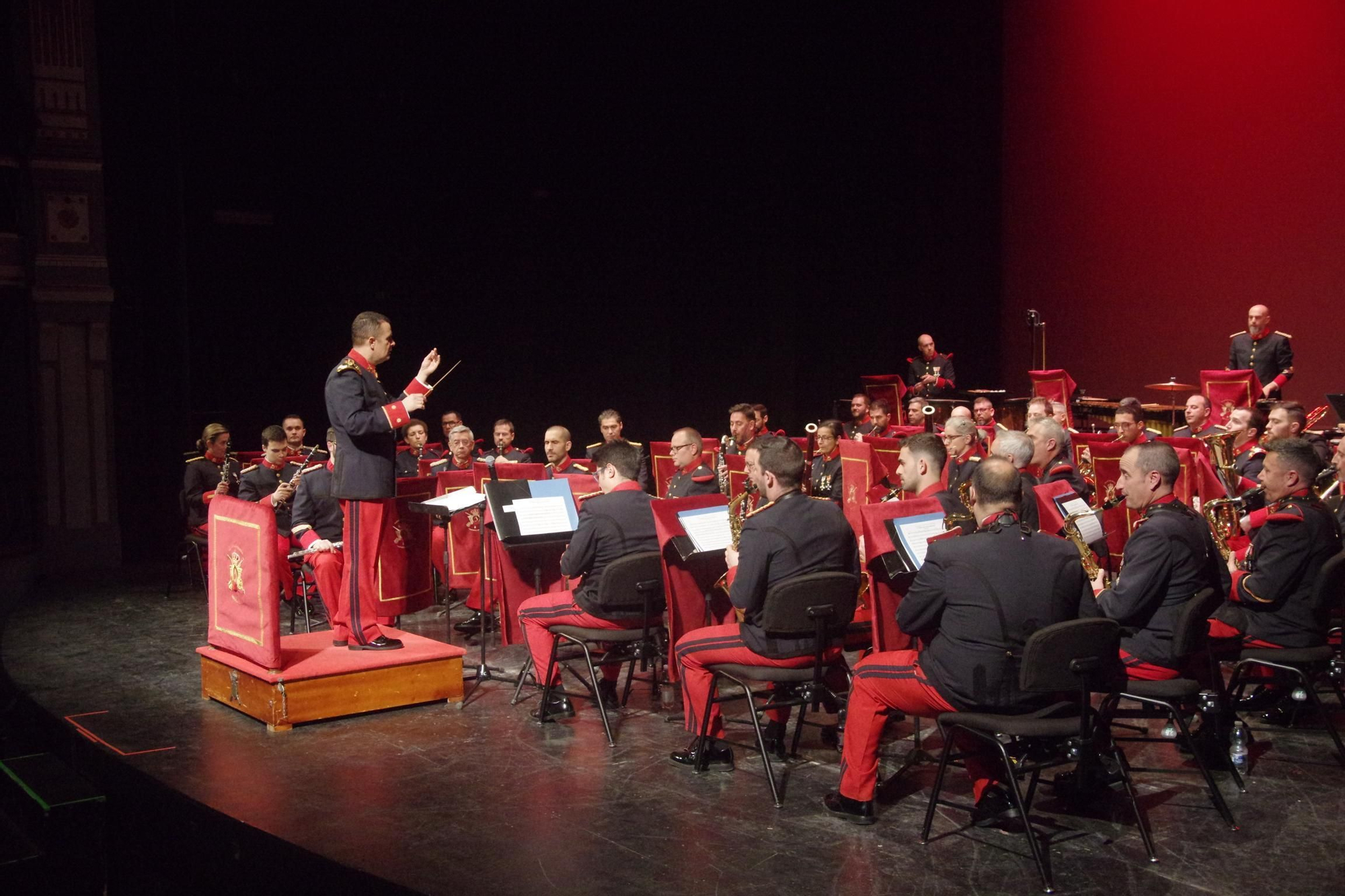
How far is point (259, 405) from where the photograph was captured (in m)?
11.1

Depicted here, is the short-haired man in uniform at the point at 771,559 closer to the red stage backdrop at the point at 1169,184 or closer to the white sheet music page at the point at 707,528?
the white sheet music page at the point at 707,528

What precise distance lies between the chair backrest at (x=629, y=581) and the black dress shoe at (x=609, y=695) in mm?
676

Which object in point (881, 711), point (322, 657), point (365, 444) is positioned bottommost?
point (322, 657)

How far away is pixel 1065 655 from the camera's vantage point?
3.41 meters

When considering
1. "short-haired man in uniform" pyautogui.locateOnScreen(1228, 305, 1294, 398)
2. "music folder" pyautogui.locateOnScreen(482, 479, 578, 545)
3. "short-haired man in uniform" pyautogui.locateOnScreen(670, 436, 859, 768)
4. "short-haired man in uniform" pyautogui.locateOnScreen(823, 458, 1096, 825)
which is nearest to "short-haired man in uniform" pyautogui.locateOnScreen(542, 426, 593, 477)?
"music folder" pyautogui.locateOnScreen(482, 479, 578, 545)

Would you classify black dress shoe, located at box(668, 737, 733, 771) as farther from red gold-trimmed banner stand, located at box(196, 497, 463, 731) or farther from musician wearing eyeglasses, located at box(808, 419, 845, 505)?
musician wearing eyeglasses, located at box(808, 419, 845, 505)

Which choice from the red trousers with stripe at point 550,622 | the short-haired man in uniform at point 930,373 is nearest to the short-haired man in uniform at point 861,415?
the short-haired man in uniform at point 930,373

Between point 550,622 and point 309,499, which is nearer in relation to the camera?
point 550,622

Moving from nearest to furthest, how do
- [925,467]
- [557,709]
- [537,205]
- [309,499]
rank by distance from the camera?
[925,467]
[557,709]
[309,499]
[537,205]

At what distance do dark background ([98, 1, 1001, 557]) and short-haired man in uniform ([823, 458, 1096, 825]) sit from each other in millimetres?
8231

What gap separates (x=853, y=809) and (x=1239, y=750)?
65.1 inches

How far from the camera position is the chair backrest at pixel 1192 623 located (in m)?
3.88

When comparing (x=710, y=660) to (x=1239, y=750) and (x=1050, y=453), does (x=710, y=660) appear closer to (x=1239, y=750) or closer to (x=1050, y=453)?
(x=1239, y=750)

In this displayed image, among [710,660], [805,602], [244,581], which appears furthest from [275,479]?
[805,602]
